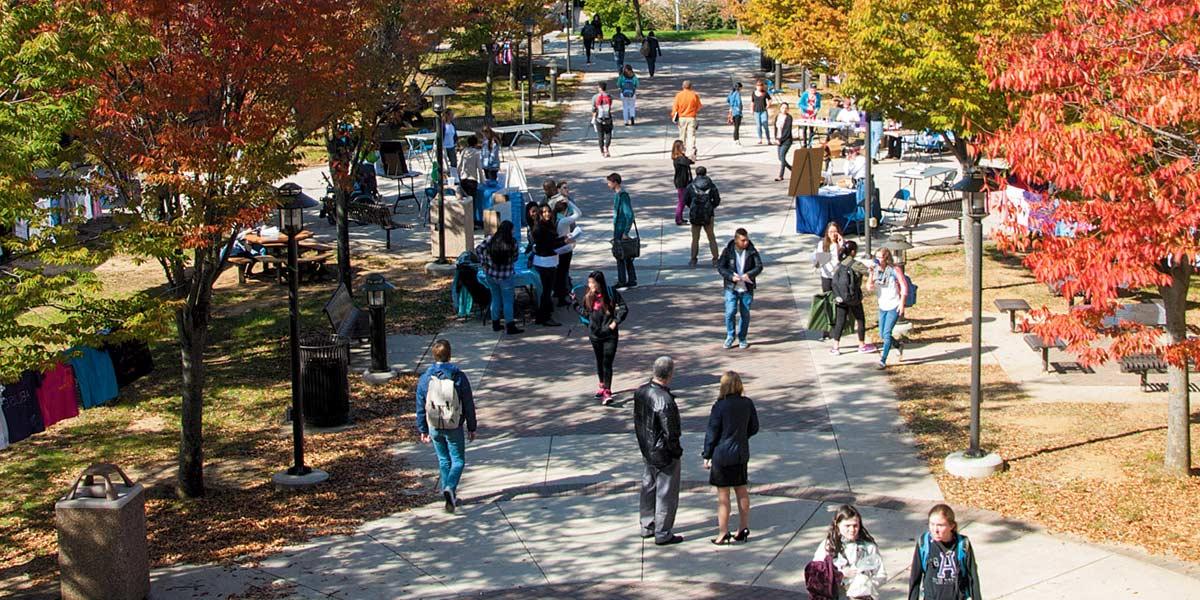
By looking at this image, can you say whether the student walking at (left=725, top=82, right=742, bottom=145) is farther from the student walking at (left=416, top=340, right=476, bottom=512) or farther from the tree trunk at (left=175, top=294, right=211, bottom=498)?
the student walking at (left=416, top=340, right=476, bottom=512)

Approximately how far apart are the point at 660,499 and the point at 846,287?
6.45 meters

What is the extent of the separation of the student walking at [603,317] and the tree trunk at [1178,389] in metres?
5.68

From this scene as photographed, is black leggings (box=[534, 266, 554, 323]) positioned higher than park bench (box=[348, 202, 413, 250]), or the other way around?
park bench (box=[348, 202, 413, 250])

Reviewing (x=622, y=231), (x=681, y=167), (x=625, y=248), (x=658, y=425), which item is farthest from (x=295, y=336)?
(x=681, y=167)

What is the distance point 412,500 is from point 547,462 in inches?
63.2

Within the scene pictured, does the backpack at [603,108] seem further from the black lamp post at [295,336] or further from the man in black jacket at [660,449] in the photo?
the man in black jacket at [660,449]

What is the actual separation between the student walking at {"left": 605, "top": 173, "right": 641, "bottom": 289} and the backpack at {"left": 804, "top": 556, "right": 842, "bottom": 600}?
11937 mm

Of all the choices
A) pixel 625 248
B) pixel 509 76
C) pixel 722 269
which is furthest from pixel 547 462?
pixel 509 76

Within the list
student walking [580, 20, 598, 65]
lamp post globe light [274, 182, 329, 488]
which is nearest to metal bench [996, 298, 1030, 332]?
lamp post globe light [274, 182, 329, 488]

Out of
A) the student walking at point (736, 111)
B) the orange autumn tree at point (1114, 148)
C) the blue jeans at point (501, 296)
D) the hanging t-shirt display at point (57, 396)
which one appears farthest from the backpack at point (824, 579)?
the student walking at point (736, 111)

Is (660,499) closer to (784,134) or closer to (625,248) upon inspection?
(625,248)

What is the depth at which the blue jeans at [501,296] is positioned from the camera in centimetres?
1908

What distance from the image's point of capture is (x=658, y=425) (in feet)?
38.1

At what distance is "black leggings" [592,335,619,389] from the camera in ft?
51.8
